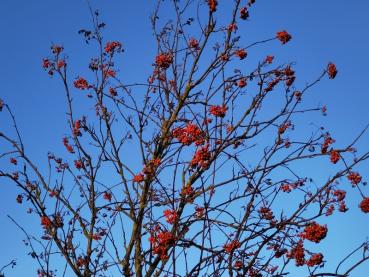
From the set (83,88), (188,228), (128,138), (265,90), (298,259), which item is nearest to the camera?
(298,259)

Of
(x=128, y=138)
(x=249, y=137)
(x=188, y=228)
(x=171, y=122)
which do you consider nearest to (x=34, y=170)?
(x=128, y=138)

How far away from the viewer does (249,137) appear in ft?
18.4

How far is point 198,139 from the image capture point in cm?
500

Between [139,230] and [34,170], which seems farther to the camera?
[34,170]

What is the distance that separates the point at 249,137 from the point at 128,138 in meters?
1.78

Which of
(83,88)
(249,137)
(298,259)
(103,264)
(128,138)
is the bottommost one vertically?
(298,259)

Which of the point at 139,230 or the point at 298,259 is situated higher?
the point at 139,230

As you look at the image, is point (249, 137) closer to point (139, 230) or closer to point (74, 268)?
point (139, 230)

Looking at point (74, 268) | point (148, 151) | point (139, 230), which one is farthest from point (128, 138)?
point (74, 268)

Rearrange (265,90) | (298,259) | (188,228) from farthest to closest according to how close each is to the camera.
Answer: (265,90) → (188,228) → (298,259)

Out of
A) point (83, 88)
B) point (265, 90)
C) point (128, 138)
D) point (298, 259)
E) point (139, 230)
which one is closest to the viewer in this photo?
point (298, 259)

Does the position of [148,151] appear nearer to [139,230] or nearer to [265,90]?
[139,230]

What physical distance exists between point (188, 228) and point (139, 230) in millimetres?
689

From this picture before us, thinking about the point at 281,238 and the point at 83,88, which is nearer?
the point at 281,238
